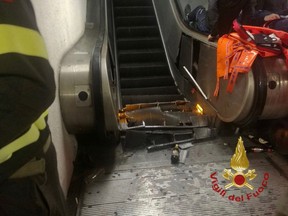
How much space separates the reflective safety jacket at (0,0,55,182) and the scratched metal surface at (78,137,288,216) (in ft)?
4.35

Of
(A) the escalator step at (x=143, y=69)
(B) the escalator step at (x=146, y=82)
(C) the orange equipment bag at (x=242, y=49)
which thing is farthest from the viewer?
(A) the escalator step at (x=143, y=69)

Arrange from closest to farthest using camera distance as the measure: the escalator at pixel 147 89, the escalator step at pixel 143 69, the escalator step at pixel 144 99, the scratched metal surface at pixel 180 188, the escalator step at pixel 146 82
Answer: the scratched metal surface at pixel 180 188, the escalator at pixel 147 89, the escalator step at pixel 144 99, the escalator step at pixel 146 82, the escalator step at pixel 143 69

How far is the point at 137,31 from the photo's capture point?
5.26 metres

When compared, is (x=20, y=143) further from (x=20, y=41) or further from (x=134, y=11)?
(x=134, y=11)

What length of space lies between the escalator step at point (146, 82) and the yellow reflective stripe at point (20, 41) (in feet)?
12.6

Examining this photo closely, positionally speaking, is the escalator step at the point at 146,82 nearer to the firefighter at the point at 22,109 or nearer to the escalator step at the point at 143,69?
the escalator step at the point at 143,69

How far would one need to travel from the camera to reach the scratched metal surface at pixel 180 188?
6.27 feet

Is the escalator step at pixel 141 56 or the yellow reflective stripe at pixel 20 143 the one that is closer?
the yellow reflective stripe at pixel 20 143

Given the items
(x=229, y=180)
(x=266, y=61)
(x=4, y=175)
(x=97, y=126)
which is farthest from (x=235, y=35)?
(x=4, y=175)

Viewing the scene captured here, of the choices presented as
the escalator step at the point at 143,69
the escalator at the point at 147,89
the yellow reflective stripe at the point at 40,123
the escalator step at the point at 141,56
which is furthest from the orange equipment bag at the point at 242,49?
the escalator step at the point at 141,56

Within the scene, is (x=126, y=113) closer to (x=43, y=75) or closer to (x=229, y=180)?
(x=229, y=180)

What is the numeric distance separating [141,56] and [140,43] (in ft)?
1.11

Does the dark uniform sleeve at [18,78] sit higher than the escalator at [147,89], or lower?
higher

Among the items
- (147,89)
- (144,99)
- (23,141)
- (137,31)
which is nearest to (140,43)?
(137,31)
